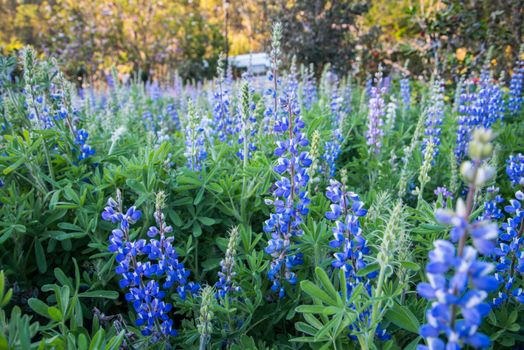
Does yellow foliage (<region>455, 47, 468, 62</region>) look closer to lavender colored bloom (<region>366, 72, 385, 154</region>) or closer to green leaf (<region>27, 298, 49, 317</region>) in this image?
lavender colored bloom (<region>366, 72, 385, 154</region>)

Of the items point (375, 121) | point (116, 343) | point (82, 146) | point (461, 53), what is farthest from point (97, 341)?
point (461, 53)

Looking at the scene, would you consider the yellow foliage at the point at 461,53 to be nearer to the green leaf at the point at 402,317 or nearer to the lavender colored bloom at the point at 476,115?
the lavender colored bloom at the point at 476,115

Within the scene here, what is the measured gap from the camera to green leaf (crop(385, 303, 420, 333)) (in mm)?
1318

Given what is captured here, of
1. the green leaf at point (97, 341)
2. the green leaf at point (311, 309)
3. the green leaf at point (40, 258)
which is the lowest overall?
the green leaf at point (40, 258)

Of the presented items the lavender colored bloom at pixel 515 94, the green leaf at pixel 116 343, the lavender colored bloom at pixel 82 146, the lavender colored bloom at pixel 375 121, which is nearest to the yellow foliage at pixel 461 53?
the lavender colored bloom at pixel 515 94

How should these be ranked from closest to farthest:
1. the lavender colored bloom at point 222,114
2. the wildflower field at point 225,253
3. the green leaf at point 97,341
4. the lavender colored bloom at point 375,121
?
the green leaf at point 97,341
the wildflower field at point 225,253
the lavender colored bloom at point 375,121
the lavender colored bloom at point 222,114

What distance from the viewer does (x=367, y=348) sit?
121cm

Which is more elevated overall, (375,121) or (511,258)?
(375,121)

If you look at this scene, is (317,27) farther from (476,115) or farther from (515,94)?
(476,115)

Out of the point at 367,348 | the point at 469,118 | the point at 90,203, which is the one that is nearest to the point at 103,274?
the point at 90,203

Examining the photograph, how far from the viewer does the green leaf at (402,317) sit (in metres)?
1.32

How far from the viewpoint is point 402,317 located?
4.39 feet

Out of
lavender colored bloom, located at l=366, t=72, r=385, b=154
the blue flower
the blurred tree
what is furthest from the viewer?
the blurred tree

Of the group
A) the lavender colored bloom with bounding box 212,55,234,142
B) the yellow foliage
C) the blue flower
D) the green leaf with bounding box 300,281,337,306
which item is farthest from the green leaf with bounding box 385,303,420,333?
the yellow foliage
